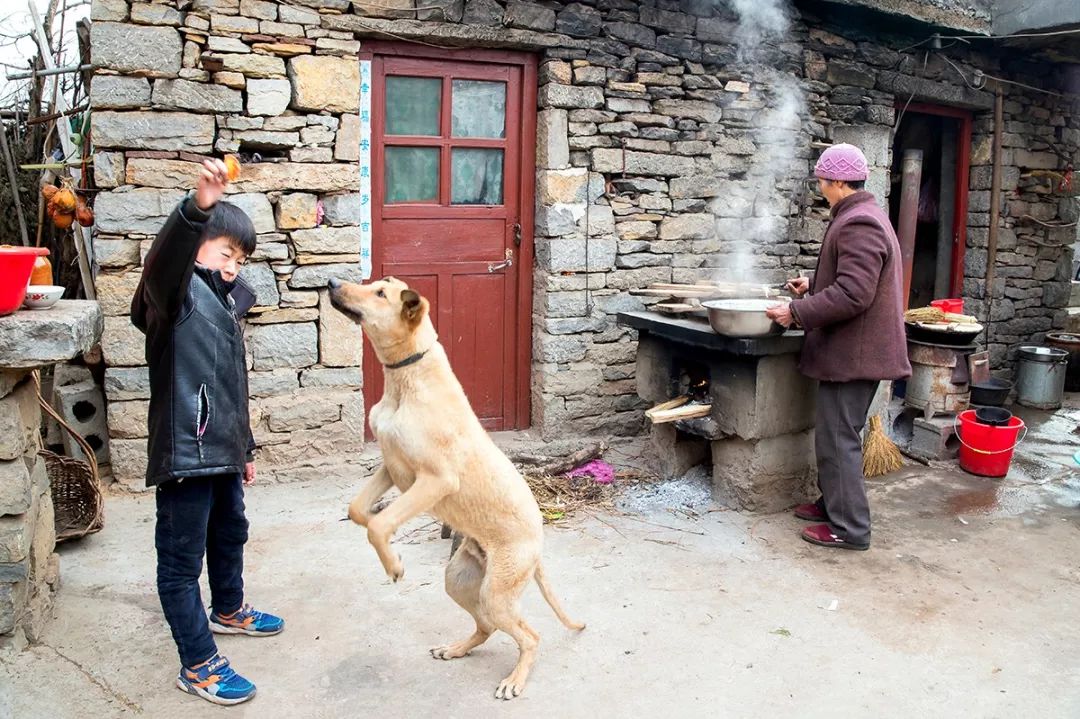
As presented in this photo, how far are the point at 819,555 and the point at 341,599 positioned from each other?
8.45 ft

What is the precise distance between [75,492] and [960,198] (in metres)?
8.50

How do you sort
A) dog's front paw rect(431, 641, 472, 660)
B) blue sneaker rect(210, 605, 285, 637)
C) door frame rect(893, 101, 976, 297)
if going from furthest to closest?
door frame rect(893, 101, 976, 297) → blue sneaker rect(210, 605, 285, 637) → dog's front paw rect(431, 641, 472, 660)

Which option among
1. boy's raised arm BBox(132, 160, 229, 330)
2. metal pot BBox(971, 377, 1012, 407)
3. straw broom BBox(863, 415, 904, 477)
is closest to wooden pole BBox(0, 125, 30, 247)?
boy's raised arm BBox(132, 160, 229, 330)

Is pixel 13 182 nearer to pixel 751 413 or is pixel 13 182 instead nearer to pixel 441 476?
pixel 441 476

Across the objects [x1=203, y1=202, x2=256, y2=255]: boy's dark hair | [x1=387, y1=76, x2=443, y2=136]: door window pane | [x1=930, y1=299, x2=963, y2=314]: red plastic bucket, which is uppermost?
[x1=387, y1=76, x2=443, y2=136]: door window pane

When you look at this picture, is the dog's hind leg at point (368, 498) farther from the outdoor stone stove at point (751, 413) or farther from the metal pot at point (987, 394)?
the metal pot at point (987, 394)

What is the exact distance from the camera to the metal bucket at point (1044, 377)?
839 centimetres

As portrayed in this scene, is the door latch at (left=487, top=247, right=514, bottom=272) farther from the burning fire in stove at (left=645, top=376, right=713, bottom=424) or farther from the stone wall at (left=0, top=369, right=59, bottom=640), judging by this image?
the stone wall at (left=0, top=369, right=59, bottom=640)

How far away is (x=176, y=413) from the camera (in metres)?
3.10

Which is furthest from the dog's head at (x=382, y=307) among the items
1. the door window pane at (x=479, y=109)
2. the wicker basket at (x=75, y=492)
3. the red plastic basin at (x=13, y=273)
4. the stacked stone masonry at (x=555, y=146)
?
the door window pane at (x=479, y=109)

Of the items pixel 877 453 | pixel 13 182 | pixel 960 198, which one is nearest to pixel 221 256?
pixel 13 182

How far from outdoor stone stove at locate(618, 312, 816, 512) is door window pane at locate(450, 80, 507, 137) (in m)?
1.82

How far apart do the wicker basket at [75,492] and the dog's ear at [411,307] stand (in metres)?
2.58

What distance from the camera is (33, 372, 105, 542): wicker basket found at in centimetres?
464
